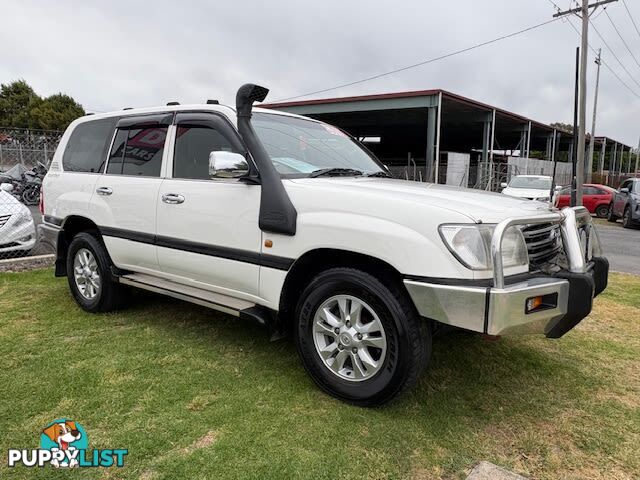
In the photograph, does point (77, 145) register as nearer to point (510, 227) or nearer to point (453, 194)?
point (453, 194)

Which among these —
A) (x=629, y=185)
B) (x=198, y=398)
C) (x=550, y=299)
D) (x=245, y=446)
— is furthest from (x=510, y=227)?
(x=629, y=185)

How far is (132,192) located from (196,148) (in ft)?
2.59

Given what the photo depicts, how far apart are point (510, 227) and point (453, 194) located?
57 cm

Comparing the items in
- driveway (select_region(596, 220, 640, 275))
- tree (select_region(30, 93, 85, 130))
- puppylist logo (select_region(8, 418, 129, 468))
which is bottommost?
puppylist logo (select_region(8, 418, 129, 468))

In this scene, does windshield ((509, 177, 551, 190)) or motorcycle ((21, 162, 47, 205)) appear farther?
windshield ((509, 177, 551, 190))

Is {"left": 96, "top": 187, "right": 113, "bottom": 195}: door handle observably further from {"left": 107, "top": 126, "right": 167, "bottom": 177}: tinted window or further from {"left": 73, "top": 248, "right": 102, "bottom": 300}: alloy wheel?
{"left": 73, "top": 248, "right": 102, "bottom": 300}: alloy wheel

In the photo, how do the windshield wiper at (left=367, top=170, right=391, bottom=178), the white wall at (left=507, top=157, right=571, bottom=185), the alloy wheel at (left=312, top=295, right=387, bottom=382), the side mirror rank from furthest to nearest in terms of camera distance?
1. the white wall at (left=507, top=157, right=571, bottom=185)
2. the windshield wiper at (left=367, top=170, right=391, bottom=178)
3. the side mirror
4. the alloy wheel at (left=312, top=295, right=387, bottom=382)

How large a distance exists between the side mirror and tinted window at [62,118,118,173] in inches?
75.5

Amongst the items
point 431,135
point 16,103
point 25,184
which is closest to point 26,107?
point 16,103

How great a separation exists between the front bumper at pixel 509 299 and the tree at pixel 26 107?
51412 mm

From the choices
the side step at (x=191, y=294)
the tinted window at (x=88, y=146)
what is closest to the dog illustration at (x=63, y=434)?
the side step at (x=191, y=294)

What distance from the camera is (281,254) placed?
3219 millimetres

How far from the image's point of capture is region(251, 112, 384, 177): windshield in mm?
3498

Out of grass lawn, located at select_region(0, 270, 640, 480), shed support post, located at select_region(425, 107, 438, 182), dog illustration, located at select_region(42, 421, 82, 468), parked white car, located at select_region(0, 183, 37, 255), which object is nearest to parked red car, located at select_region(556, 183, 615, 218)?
shed support post, located at select_region(425, 107, 438, 182)
